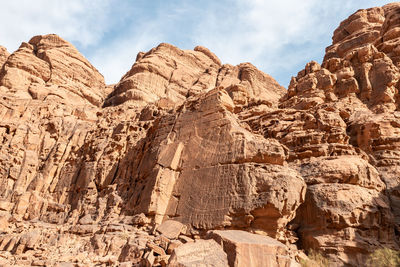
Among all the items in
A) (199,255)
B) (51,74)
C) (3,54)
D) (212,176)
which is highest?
(3,54)

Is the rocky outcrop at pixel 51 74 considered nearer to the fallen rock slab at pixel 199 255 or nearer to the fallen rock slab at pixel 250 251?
the fallen rock slab at pixel 199 255

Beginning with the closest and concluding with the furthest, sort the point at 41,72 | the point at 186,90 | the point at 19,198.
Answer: the point at 19,198 < the point at 41,72 < the point at 186,90

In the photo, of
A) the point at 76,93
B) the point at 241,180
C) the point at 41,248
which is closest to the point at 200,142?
the point at 241,180

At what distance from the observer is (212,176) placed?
43.4 feet

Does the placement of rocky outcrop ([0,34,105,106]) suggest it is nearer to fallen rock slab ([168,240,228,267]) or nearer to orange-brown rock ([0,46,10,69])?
orange-brown rock ([0,46,10,69])

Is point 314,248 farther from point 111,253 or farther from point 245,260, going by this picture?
point 111,253

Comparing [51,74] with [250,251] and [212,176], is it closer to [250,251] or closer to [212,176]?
[212,176]

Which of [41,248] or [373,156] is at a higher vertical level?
[373,156]

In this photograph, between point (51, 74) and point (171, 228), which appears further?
point (51, 74)

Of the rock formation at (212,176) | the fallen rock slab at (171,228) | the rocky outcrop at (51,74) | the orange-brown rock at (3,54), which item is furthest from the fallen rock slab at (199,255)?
the orange-brown rock at (3,54)

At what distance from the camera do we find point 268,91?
164ft

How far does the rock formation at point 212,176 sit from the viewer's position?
11.8 metres

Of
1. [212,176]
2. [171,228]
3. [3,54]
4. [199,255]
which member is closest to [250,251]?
[199,255]

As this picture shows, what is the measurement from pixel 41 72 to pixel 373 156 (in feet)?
121
